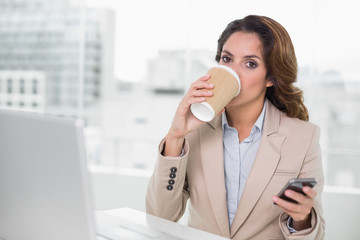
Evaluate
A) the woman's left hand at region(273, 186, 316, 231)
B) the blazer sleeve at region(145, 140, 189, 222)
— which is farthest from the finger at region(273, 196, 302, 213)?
the blazer sleeve at region(145, 140, 189, 222)

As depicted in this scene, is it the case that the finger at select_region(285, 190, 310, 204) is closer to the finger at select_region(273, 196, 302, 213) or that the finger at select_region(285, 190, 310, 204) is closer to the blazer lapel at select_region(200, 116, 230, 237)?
the finger at select_region(273, 196, 302, 213)

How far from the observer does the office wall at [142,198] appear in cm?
304

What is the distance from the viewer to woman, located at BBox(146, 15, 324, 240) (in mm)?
1380

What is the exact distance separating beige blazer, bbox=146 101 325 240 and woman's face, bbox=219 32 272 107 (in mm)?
142

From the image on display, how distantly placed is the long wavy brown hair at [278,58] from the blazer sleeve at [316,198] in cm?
13

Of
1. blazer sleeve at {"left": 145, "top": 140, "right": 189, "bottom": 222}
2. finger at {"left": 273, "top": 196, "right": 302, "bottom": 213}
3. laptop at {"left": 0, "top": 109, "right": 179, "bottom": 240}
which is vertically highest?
laptop at {"left": 0, "top": 109, "right": 179, "bottom": 240}

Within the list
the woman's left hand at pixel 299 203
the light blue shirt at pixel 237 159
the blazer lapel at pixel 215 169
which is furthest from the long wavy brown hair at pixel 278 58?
the woman's left hand at pixel 299 203

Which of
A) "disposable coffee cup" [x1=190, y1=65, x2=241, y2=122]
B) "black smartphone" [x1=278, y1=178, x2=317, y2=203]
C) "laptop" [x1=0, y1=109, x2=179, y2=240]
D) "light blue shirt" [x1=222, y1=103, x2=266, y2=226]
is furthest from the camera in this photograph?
"light blue shirt" [x1=222, y1=103, x2=266, y2=226]

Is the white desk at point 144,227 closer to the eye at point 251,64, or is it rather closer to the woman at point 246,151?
the woman at point 246,151

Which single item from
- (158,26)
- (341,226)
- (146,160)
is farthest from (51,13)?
(341,226)

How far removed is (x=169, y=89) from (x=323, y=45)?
296 cm

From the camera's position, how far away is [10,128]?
77 cm

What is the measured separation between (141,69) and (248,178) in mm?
4750

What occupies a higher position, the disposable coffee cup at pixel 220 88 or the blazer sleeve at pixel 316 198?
the disposable coffee cup at pixel 220 88
